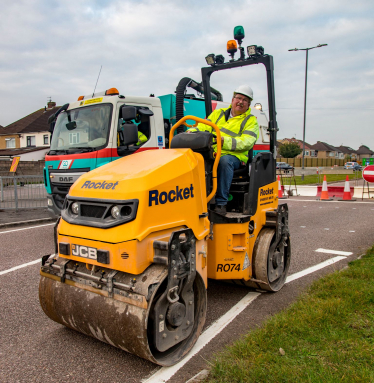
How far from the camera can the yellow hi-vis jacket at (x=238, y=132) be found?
3955mm

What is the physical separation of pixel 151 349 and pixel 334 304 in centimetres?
196

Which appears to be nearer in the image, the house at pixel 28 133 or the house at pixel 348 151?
the house at pixel 28 133

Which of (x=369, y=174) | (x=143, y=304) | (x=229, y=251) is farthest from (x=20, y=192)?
(x=369, y=174)

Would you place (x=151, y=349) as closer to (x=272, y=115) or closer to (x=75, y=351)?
(x=75, y=351)

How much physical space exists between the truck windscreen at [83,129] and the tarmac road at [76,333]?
213cm

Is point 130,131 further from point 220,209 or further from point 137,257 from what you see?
point 137,257

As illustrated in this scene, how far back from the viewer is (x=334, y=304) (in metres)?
3.72

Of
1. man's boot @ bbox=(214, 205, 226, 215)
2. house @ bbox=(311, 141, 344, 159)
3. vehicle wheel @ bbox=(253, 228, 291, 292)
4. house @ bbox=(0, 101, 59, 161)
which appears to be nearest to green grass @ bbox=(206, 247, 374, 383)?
vehicle wheel @ bbox=(253, 228, 291, 292)

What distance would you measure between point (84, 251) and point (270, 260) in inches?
92.8

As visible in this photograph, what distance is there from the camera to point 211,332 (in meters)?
3.52

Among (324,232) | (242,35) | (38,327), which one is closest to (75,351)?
(38,327)

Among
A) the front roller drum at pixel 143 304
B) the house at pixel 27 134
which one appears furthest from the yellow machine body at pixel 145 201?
the house at pixel 27 134

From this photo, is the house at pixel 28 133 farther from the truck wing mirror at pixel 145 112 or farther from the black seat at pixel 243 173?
the black seat at pixel 243 173

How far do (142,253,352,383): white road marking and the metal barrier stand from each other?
9254 mm
